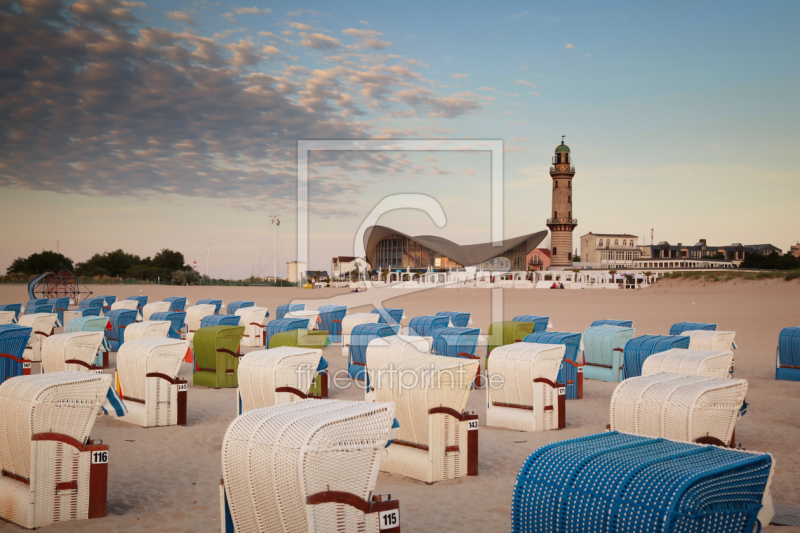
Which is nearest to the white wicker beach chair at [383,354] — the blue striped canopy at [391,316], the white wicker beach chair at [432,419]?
the white wicker beach chair at [432,419]

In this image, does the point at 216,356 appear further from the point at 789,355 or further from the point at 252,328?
the point at 789,355

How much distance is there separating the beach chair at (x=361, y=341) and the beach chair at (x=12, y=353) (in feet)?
22.2

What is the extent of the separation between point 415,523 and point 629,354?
7895mm

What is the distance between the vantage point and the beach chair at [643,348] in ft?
41.5

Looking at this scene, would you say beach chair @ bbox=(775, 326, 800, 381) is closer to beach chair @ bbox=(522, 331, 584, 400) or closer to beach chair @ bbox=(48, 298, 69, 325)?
beach chair @ bbox=(522, 331, 584, 400)

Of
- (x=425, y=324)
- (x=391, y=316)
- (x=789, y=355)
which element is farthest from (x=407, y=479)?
(x=391, y=316)

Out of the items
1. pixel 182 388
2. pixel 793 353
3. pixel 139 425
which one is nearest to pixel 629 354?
pixel 793 353

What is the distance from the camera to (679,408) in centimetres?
642

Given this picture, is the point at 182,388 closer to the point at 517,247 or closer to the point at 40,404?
the point at 40,404

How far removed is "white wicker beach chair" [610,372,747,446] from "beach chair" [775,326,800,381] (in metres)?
10.6

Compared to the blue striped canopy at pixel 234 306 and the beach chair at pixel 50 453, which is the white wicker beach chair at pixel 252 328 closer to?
the blue striped canopy at pixel 234 306

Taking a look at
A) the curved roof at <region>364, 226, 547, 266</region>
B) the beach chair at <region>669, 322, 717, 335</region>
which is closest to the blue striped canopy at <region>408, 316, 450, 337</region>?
the beach chair at <region>669, 322, 717, 335</region>

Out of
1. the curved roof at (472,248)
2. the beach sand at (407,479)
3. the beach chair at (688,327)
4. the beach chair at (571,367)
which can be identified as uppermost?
the curved roof at (472,248)

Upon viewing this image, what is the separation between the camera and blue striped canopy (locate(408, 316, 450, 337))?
1784 cm
